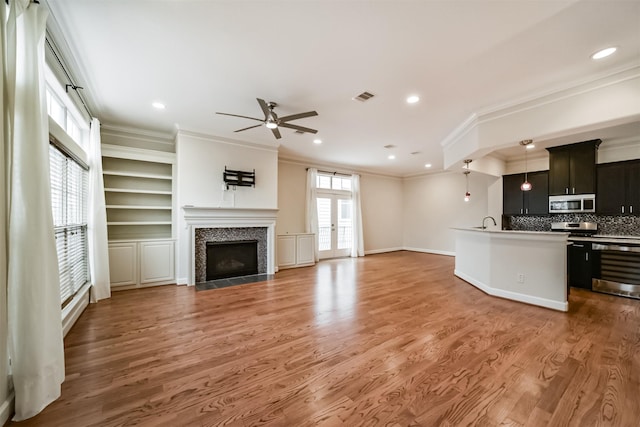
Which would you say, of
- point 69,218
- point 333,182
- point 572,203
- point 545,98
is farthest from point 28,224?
point 572,203

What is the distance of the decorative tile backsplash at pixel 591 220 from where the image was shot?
15.2ft

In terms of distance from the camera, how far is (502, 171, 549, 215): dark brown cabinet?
5.50 meters

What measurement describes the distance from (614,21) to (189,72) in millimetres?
4027

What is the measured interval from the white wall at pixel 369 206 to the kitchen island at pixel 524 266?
4261mm

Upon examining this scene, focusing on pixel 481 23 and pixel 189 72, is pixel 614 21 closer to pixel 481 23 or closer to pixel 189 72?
pixel 481 23

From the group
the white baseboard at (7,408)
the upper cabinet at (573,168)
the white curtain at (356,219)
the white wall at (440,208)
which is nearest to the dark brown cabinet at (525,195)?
the upper cabinet at (573,168)

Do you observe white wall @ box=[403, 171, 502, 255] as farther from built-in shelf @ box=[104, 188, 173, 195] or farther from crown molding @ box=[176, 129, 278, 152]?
built-in shelf @ box=[104, 188, 173, 195]

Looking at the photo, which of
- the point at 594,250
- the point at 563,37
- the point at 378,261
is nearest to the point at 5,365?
the point at 563,37

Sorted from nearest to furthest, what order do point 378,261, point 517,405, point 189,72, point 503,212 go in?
1. point 517,405
2. point 189,72
3. point 503,212
4. point 378,261

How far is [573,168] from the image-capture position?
16.2ft

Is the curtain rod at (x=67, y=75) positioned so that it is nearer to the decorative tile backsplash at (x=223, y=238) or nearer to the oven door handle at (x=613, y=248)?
the decorative tile backsplash at (x=223, y=238)

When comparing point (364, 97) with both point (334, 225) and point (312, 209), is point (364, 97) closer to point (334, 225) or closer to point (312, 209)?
point (312, 209)

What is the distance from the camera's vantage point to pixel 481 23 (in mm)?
2057

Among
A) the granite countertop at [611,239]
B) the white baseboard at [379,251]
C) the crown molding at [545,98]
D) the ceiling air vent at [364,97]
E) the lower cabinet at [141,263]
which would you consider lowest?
the white baseboard at [379,251]
